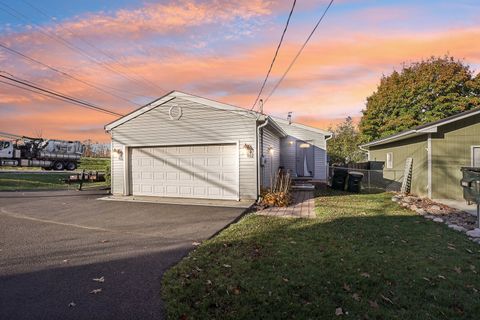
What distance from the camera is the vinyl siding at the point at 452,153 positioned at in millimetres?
10352

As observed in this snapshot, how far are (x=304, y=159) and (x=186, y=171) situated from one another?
378 inches

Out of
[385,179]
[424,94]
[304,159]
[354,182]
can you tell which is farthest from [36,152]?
[424,94]

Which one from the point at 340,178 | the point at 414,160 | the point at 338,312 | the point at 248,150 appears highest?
the point at 248,150

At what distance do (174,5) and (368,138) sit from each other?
1064 inches

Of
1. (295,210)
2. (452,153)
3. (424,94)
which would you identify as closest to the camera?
(295,210)

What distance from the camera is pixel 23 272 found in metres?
3.85

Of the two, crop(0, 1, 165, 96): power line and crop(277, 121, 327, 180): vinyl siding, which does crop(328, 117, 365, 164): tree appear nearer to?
crop(277, 121, 327, 180): vinyl siding

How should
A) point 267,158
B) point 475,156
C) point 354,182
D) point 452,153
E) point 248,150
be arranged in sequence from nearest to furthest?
1. point 248,150
2. point 475,156
3. point 452,153
4. point 267,158
5. point 354,182

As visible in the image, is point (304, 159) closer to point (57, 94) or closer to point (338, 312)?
point (57, 94)

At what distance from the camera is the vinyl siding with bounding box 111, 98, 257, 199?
967 cm

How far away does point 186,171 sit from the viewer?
1059cm

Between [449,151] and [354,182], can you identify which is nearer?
[449,151]

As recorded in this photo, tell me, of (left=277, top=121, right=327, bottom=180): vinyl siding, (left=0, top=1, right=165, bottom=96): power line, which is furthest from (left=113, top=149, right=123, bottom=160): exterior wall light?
(left=277, top=121, right=327, bottom=180): vinyl siding

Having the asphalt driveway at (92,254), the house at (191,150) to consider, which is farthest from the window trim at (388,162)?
the asphalt driveway at (92,254)
